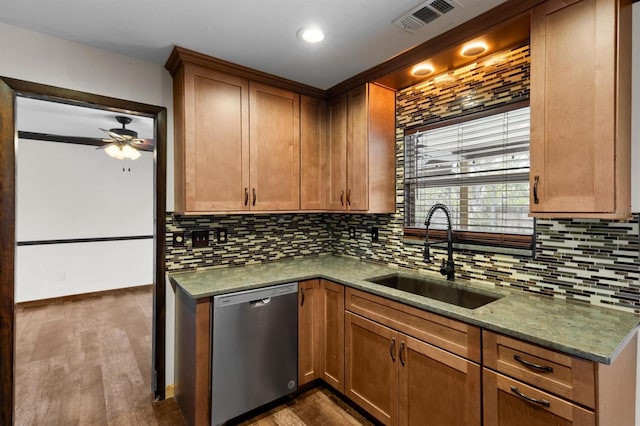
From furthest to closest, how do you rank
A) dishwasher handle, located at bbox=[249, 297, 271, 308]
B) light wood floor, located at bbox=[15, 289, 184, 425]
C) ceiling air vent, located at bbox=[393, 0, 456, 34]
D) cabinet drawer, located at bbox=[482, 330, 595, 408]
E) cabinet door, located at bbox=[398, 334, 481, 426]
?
light wood floor, located at bbox=[15, 289, 184, 425]
dishwasher handle, located at bbox=[249, 297, 271, 308]
ceiling air vent, located at bbox=[393, 0, 456, 34]
cabinet door, located at bbox=[398, 334, 481, 426]
cabinet drawer, located at bbox=[482, 330, 595, 408]

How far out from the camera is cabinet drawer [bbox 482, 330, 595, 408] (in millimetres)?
1144

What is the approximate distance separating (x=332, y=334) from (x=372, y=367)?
0.41 meters

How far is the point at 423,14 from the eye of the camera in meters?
1.70

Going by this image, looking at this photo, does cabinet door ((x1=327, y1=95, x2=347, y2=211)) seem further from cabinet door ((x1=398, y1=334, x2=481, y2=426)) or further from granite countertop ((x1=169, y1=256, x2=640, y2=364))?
cabinet door ((x1=398, y1=334, x2=481, y2=426))

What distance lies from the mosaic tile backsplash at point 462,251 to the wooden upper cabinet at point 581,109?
30cm

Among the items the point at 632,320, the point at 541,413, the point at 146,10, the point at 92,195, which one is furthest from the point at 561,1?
the point at 92,195

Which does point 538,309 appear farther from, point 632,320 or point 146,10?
point 146,10

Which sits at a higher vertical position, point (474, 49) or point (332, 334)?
point (474, 49)

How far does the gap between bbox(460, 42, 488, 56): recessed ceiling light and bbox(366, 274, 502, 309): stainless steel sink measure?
1.50 meters

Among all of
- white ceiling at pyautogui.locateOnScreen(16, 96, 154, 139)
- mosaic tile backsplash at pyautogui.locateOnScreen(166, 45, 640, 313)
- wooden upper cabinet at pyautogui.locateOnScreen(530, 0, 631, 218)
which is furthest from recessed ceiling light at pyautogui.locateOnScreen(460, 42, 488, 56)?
white ceiling at pyautogui.locateOnScreen(16, 96, 154, 139)

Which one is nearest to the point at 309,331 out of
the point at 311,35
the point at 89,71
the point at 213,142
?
the point at 213,142

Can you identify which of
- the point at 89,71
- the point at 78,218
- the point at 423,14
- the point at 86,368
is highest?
the point at 423,14

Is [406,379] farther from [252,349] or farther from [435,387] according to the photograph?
[252,349]

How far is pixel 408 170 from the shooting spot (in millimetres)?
2574
